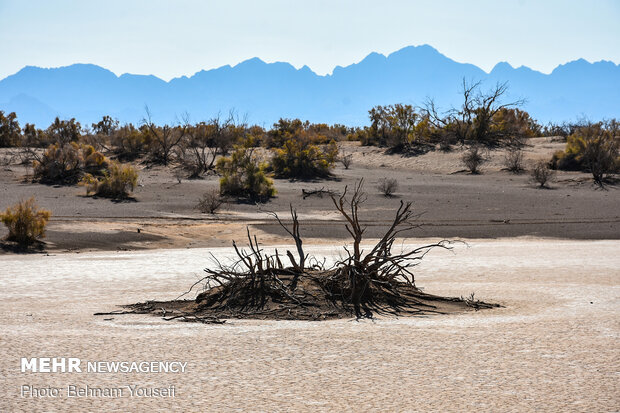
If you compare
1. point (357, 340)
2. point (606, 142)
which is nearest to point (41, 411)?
point (357, 340)

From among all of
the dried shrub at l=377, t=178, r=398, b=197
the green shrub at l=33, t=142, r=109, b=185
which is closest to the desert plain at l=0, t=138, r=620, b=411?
the dried shrub at l=377, t=178, r=398, b=197

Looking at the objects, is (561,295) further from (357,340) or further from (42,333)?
(42,333)

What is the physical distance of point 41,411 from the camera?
5.12 meters

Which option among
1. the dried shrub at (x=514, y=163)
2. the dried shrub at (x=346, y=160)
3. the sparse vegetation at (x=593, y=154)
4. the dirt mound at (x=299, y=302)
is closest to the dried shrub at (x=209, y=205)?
the dried shrub at (x=346, y=160)

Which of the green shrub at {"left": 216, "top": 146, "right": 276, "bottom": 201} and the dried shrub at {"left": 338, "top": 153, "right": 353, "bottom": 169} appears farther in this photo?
the dried shrub at {"left": 338, "top": 153, "right": 353, "bottom": 169}

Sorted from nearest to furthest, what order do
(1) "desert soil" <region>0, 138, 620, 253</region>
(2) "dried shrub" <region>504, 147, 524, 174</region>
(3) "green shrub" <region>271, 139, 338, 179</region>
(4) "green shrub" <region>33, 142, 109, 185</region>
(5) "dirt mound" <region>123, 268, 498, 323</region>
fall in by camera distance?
(5) "dirt mound" <region>123, 268, 498, 323</region>, (1) "desert soil" <region>0, 138, 620, 253</region>, (4) "green shrub" <region>33, 142, 109, 185</region>, (3) "green shrub" <region>271, 139, 338, 179</region>, (2) "dried shrub" <region>504, 147, 524, 174</region>

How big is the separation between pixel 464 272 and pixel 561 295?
3.04 meters

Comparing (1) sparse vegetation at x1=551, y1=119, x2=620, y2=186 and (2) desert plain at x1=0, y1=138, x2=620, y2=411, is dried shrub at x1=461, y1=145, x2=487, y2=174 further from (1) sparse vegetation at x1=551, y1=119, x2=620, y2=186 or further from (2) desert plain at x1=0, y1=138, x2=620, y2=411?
(2) desert plain at x1=0, y1=138, x2=620, y2=411

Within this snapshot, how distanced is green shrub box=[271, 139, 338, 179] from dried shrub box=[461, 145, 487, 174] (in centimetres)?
655

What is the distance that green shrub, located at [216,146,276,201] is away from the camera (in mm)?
27828

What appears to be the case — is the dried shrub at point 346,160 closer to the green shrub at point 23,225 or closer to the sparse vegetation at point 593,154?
the sparse vegetation at point 593,154

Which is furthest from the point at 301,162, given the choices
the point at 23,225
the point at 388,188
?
the point at 23,225
